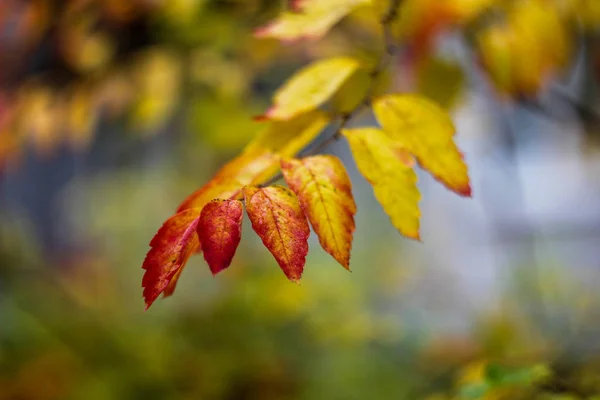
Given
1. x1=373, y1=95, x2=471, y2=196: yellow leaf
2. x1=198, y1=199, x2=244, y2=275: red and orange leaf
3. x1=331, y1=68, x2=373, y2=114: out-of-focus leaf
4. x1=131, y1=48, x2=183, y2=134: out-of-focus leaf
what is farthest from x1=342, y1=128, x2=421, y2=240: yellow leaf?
x1=131, y1=48, x2=183, y2=134: out-of-focus leaf

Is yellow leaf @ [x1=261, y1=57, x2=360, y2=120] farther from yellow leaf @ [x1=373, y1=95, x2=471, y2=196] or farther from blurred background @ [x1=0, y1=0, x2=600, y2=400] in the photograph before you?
blurred background @ [x1=0, y1=0, x2=600, y2=400]

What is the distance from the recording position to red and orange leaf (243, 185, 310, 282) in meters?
0.37

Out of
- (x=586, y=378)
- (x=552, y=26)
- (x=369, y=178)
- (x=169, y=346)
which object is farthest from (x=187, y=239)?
(x=169, y=346)

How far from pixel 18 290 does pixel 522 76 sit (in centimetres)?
159

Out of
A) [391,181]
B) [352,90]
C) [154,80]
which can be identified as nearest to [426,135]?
[391,181]

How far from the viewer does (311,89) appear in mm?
563

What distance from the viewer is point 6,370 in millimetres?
1538

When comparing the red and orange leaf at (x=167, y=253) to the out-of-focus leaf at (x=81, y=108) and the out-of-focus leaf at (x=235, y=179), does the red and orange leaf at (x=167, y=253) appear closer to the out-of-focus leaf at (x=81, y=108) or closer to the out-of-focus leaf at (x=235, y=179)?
the out-of-focus leaf at (x=235, y=179)

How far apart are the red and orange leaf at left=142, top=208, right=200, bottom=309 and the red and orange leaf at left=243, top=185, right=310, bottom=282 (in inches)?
1.8

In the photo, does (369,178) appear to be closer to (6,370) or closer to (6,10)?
(6,10)

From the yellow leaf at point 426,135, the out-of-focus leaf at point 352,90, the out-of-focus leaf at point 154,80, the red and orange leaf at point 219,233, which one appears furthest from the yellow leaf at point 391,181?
the out-of-focus leaf at point 154,80

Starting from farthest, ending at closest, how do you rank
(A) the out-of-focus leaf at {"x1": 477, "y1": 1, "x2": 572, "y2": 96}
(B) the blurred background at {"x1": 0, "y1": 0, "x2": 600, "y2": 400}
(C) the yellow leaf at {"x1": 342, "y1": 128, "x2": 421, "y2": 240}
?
(B) the blurred background at {"x1": 0, "y1": 0, "x2": 600, "y2": 400} < (A) the out-of-focus leaf at {"x1": 477, "y1": 1, "x2": 572, "y2": 96} < (C) the yellow leaf at {"x1": 342, "y1": 128, "x2": 421, "y2": 240}

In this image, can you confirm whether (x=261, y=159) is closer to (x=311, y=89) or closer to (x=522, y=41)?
(x=311, y=89)

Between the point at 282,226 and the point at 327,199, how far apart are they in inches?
2.2
